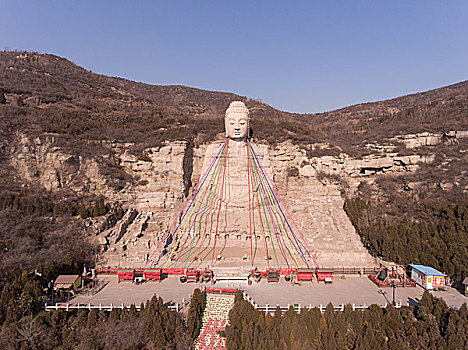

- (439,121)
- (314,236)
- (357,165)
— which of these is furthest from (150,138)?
(439,121)

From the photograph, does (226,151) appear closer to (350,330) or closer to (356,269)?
(356,269)

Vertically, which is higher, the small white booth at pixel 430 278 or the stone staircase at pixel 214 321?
the small white booth at pixel 430 278

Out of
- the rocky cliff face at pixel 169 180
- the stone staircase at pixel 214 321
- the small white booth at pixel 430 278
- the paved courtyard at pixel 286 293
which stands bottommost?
the stone staircase at pixel 214 321

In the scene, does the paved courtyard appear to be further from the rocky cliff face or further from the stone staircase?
the rocky cliff face

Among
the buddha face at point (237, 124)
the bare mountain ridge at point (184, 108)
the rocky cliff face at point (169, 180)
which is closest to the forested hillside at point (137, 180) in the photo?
the bare mountain ridge at point (184, 108)

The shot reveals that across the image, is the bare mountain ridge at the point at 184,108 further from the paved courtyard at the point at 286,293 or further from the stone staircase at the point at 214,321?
the stone staircase at the point at 214,321

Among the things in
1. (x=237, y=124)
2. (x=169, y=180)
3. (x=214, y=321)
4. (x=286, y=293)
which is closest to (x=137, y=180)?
(x=169, y=180)
